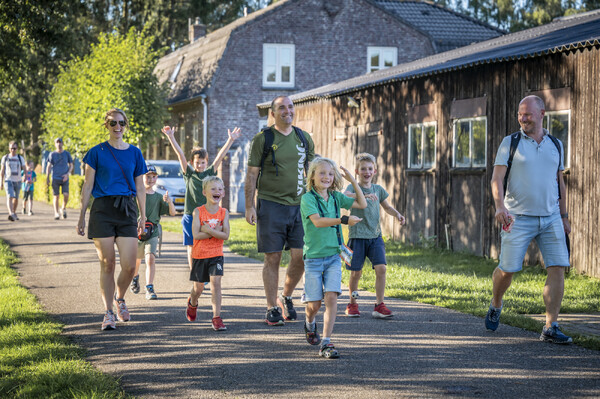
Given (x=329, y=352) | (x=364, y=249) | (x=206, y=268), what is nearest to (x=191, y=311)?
(x=206, y=268)

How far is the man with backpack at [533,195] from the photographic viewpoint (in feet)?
24.9

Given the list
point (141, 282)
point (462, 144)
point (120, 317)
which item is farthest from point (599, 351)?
point (462, 144)

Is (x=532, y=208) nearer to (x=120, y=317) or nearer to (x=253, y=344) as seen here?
(x=253, y=344)

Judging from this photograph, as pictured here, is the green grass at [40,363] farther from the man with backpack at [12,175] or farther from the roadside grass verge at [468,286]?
the man with backpack at [12,175]

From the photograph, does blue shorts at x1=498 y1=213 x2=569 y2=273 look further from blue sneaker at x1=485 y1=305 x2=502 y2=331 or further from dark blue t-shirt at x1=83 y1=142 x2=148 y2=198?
dark blue t-shirt at x1=83 y1=142 x2=148 y2=198

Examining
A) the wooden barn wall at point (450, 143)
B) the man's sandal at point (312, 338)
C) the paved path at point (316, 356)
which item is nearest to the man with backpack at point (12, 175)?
the wooden barn wall at point (450, 143)

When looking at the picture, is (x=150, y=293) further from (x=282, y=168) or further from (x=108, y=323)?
(x=282, y=168)

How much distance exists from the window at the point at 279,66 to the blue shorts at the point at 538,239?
3003 cm

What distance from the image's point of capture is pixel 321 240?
702 centimetres

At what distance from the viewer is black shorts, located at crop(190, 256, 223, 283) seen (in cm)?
814

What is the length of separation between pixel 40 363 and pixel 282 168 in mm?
2955

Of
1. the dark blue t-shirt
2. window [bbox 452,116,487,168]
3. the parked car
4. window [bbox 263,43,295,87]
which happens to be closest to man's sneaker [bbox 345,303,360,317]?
the dark blue t-shirt

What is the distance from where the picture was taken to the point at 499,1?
53625 mm

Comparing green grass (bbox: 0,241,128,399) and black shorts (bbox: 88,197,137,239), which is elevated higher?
black shorts (bbox: 88,197,137,239)
